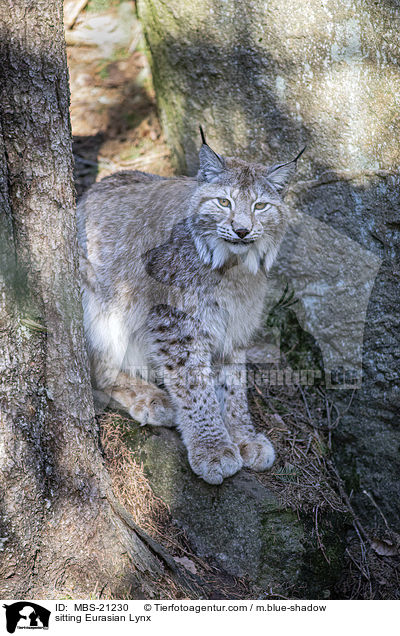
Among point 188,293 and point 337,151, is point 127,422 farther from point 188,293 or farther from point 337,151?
point 337,151

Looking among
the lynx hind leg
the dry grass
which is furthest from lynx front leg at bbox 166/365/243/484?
the dry grass

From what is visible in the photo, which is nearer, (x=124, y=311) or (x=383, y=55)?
(x=383, y=55)

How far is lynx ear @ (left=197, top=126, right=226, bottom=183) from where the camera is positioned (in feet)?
10.1

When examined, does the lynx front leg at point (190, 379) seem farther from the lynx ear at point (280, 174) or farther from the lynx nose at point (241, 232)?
the lynx ear at point (280, 174)

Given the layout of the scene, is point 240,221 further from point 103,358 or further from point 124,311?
point 103,358

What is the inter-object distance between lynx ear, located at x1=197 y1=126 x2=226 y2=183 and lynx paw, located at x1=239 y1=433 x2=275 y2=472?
1496mm

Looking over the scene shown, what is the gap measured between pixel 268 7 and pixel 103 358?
237 cm
